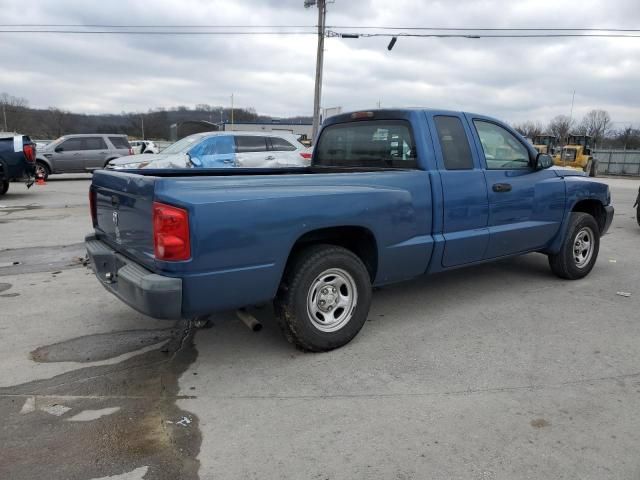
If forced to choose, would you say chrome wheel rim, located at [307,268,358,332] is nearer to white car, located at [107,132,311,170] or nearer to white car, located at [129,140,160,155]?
white car, located at [107,132,311,170]

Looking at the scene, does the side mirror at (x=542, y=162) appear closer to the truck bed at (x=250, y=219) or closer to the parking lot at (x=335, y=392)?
the parking lot at (x=335, y=392)

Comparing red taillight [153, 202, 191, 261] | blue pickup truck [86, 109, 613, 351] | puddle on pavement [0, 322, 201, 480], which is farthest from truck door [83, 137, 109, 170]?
red taillight [153, 202, 191, 261]

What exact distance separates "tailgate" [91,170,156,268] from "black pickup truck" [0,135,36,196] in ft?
35.1

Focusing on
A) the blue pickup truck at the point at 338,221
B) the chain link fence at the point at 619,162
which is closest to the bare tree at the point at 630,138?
the chain link fence at the point at 619,162

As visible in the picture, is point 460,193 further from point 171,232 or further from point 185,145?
point 185,145

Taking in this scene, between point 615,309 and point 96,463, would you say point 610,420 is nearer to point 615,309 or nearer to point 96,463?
point 615,309

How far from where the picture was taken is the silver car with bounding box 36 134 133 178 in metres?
18.7

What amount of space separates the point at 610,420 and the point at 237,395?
2293mm

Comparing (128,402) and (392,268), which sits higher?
(392,268)

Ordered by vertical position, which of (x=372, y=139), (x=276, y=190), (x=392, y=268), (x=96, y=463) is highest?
(x=372, y=139)

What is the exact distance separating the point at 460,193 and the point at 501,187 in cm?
62

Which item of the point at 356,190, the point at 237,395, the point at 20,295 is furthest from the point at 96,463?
the point at 20,295

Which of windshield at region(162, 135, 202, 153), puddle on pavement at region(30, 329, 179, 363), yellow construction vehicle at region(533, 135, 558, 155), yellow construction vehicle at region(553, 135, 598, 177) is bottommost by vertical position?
puddle on pavement at region(30, 329, 179, 363)

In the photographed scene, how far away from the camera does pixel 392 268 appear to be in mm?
4141
